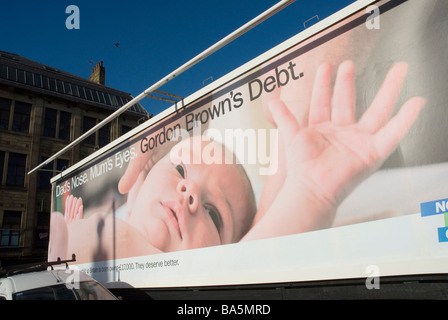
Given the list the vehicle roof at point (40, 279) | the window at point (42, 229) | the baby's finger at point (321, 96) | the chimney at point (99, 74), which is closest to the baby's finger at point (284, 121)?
the baby's finger at point (321, 96)

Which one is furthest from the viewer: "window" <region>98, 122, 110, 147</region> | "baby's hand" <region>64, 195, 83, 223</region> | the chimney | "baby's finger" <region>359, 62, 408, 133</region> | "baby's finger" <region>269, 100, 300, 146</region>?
the chimney

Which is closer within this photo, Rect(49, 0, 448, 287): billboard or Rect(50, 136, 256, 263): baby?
Rect(49, 0, 448, 287): billboard

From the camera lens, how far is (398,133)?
2938mm

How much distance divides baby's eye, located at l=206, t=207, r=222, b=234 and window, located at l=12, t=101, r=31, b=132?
23418 mm

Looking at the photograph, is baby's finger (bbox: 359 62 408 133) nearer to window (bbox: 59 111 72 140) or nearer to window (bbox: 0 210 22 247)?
window (bbox: 0 210 22 247)

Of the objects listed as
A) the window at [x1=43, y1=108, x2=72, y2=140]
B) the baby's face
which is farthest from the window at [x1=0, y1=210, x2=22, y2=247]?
the baby's face

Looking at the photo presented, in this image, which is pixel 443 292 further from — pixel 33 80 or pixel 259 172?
pixel 33 80

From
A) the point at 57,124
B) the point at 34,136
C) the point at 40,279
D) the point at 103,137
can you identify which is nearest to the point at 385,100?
the point at 40,279

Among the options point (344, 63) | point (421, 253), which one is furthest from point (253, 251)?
point (344, 63)

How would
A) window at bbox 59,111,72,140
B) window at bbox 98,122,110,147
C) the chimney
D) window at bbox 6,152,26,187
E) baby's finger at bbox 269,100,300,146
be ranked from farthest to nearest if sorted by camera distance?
1. the chimney
2. window at bbox 98,122,110,147
3. window at bbox 59,111,72,140
4. window at bbox 6,152,26,187
5. baby's finger at bbox 269,100,300,146

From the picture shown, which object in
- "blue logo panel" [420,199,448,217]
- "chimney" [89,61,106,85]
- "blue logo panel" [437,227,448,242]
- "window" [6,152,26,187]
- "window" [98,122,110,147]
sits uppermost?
"chimney" [89,61,106,85]

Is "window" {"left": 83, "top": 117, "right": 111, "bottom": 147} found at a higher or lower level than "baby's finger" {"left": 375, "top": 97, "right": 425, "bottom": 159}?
higher

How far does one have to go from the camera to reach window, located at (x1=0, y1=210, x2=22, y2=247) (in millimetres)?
22250

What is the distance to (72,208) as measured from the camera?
8.28m
